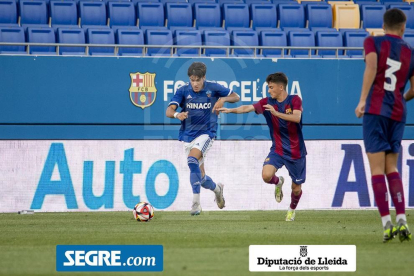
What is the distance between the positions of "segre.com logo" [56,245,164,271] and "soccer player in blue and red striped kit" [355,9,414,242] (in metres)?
2.16

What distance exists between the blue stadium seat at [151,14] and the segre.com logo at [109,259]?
35.4 ft

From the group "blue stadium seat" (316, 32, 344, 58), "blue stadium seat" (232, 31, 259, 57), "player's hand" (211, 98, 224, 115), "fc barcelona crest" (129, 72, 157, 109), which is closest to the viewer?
"player's hand" (211, 98, 224, 115)

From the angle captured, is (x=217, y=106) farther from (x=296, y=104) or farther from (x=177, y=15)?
(x=177, y=15)

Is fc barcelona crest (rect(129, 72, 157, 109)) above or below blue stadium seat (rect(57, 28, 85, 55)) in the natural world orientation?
below

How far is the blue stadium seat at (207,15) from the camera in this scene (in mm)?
17188

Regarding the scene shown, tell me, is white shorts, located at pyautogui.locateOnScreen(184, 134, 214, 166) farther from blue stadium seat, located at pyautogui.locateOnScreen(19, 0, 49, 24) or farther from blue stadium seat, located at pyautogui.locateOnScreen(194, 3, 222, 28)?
blue stadium seat, located at pyautogui.locateOnScreen(19, 0, 49, 24)

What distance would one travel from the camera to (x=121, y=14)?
16875 mm

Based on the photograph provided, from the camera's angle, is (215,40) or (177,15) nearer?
(215,40)

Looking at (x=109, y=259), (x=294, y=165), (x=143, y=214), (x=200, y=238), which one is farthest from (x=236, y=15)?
(x=109, y=259)

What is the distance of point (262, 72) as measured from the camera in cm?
1529

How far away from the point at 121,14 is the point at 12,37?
2543 millimetres

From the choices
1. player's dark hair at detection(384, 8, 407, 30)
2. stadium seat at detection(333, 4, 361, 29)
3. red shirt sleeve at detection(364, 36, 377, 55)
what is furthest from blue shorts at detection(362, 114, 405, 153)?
stadium seat at detection(333, 4, 361, 29)

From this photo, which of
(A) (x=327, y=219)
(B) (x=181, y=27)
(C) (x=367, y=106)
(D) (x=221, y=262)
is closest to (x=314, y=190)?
(A) (x=327, y=219)

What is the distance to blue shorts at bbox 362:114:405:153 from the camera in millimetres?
7301
